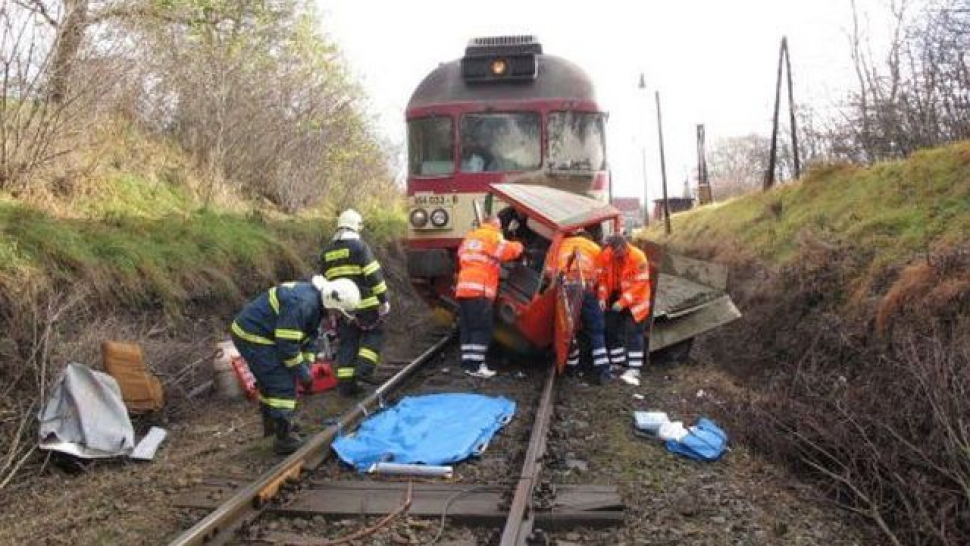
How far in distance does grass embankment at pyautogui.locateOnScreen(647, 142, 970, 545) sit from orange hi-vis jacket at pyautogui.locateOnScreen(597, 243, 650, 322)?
1.29 m

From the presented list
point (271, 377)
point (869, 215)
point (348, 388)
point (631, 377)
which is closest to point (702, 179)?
point (869, 215)

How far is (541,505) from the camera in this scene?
4.83 metres

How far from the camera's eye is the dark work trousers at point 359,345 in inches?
307

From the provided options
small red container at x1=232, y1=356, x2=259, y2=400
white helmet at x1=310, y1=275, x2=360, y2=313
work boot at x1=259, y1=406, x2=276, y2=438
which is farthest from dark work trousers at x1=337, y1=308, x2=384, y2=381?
white helmet at x1=310, y1=275, x2=360, y2=313

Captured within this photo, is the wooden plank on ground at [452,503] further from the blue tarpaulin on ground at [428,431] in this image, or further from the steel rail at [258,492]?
the blue tarpaulin on ground at [428,431]

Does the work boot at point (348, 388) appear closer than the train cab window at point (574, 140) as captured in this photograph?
Yes

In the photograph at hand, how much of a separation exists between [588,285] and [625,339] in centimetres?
97

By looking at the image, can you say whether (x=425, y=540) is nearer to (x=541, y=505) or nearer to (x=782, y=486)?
(x=541, y=505)

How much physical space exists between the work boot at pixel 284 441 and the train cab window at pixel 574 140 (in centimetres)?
567

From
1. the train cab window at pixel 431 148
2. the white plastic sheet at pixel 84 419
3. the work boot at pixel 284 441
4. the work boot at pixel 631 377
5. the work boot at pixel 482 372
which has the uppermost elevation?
the train cab window at pixel 431 148

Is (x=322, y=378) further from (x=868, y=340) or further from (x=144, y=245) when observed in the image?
(x=868, y=340)

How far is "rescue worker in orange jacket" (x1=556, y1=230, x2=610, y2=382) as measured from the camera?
27.0 feet

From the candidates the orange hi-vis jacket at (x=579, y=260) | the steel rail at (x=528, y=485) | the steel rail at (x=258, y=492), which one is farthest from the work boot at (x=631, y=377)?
the steel rail at (x=258, y=492)

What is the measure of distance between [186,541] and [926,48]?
17.4 meters
